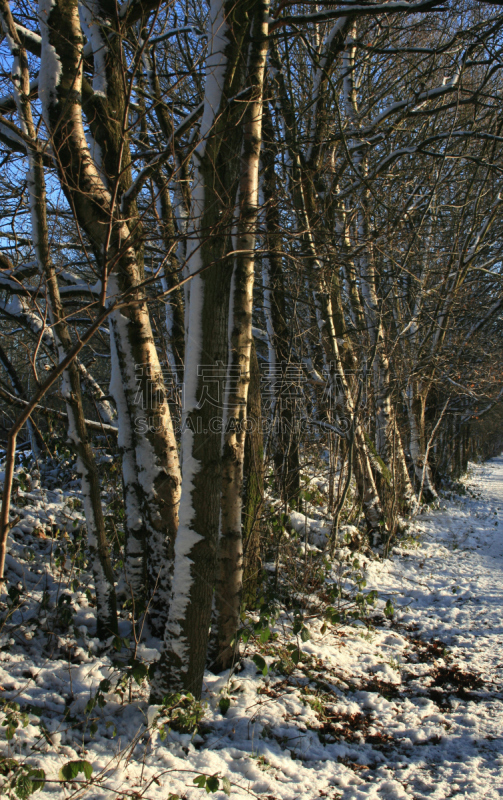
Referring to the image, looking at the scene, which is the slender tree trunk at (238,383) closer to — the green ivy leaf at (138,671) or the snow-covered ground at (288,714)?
the snow-covered ground at (288,714)

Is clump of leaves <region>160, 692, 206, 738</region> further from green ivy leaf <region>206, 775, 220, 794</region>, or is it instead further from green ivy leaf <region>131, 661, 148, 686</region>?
green ivy leaf <region>206, 775, 220, 794</region>

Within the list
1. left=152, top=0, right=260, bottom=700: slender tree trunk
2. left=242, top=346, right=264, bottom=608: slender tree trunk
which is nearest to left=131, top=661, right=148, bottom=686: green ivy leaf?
left=152, top=0, right=260, bottom=700: slender tree trunk

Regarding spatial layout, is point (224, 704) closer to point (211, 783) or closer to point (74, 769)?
point (211, 783)

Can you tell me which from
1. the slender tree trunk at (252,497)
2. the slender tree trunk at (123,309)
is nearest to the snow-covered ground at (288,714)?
the slender tree trunk at (252,497)

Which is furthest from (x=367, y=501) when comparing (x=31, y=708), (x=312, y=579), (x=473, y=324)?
(x=473, y=324)

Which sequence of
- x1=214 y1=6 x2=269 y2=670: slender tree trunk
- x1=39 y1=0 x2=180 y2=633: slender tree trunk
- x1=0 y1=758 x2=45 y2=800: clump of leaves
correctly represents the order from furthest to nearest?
x1=214 y1=6 x2=269 y2=670: slender tree trunk, x1=39 y1=0 x2=180 y2=633: slender tree trunk, x1=0 y1=758 x2=45 y2=800: clump of leaves

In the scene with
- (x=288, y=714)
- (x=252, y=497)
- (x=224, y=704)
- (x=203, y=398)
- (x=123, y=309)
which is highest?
(x=123, y=309)

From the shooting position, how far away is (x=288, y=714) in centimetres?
302

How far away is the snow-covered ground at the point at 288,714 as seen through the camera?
232cm

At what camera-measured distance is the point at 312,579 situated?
4.95 meters

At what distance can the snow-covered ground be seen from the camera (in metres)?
2.32

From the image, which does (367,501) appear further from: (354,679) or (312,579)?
(354,679)

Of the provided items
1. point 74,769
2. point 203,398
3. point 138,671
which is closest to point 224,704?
point 138,671

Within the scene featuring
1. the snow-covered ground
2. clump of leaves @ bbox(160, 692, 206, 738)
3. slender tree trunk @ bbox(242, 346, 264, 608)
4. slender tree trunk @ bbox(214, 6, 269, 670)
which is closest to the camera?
the snow-covered ground
